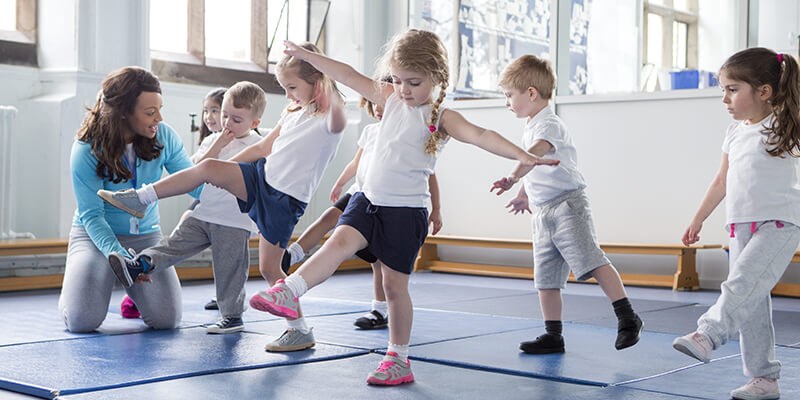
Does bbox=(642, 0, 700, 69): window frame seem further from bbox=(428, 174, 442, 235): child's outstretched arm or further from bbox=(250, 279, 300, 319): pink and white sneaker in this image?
bbox=(250, 279, 300, 319): pink and white sneaker

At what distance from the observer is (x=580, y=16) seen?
294 inches

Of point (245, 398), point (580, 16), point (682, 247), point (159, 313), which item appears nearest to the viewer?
point (245, 398)

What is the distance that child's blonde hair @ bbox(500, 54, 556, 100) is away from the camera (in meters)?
3.63

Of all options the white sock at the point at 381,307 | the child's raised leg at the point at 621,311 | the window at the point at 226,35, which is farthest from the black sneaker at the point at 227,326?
the window at the point at 226,35

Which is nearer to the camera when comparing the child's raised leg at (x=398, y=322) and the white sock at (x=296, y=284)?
the white sock at (x=296, y=284)

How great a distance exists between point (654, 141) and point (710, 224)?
0.67 metres

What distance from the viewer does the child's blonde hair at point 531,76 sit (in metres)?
3.63

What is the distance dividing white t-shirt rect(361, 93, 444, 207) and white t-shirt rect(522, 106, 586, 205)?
2.14 feet

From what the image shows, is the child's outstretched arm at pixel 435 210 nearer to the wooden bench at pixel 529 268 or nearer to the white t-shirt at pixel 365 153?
the white t-shirt at pixel 365 153

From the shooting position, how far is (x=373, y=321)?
13.6 ft

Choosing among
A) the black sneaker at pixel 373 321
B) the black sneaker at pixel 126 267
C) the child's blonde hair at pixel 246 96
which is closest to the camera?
the black sneaker at pixel 126 267

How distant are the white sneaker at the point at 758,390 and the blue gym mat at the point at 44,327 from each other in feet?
7.64

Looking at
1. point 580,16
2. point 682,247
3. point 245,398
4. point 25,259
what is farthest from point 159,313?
point 580,16

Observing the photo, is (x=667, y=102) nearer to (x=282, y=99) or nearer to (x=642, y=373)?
(x=282, y=99)
